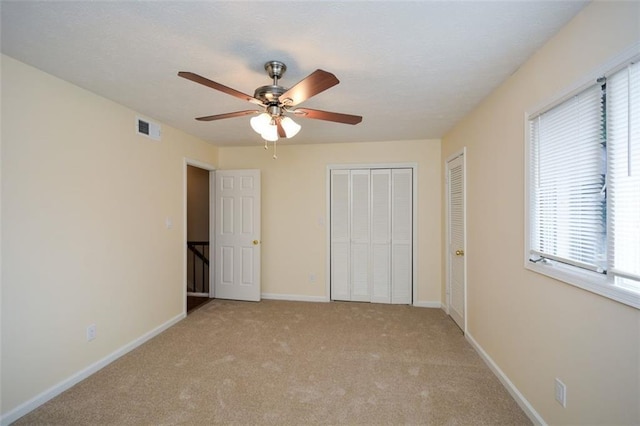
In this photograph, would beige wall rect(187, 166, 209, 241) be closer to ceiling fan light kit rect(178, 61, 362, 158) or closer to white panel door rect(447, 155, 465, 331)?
ceiling fan light kit rect(178, 61, 362, 158)

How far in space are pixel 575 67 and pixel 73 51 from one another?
3.01 meters

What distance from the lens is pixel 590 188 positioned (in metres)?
1.41

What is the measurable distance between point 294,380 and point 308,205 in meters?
2.58

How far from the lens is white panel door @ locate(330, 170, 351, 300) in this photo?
14.2 ft

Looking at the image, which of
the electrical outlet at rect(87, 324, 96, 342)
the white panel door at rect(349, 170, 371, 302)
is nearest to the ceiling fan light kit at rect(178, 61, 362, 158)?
the electrical outlet at rect(87, 324, 96, 342)

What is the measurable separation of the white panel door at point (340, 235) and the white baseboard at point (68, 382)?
2447mm

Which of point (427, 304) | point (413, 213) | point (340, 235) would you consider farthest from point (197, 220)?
point (427, 304)

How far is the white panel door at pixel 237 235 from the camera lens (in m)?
4.34

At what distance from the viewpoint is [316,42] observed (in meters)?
1.69

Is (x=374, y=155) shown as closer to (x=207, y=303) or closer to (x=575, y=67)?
(x=575, y=67)

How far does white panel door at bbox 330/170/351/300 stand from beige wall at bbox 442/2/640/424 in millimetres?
1788

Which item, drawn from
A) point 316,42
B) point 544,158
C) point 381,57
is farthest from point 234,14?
point 544,158

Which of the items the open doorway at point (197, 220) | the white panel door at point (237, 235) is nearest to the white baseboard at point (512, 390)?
the white panel door at point (237, 235)

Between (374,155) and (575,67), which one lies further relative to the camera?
(374,155)
